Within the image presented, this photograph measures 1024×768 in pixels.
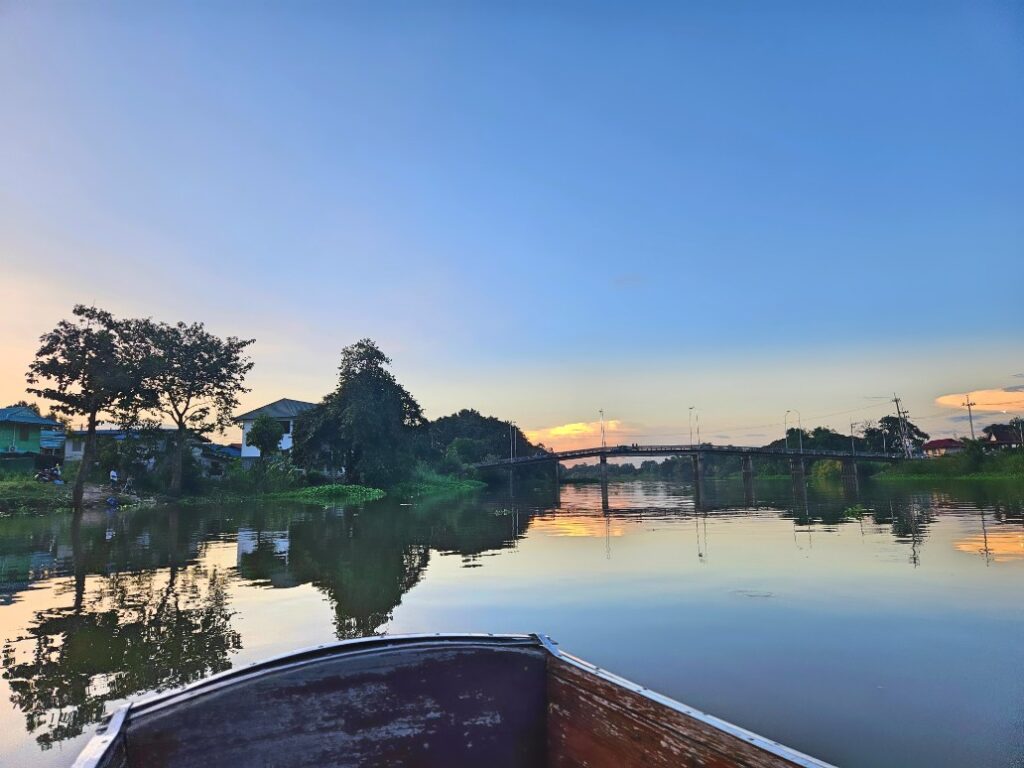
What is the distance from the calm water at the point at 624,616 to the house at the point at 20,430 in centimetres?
2683

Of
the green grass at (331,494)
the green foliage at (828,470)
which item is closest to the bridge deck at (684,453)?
the green foliage at (828,470)

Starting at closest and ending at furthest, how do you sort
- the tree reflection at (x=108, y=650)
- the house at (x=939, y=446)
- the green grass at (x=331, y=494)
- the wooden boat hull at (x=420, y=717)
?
the wooden boat hull at (x=420, y=717) < the tree reflection at (x=108, y=650) < the green grass at (x=331, y=494) < the house at (x=939, y=446)

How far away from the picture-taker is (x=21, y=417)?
3931 cm

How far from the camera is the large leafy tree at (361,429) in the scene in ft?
143

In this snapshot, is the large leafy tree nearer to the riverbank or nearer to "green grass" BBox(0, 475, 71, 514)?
"green grass" BBox(0, 475, 71, 514)

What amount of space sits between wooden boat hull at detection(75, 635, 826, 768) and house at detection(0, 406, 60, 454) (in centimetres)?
4731

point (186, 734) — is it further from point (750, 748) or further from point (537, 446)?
point (537, 446)

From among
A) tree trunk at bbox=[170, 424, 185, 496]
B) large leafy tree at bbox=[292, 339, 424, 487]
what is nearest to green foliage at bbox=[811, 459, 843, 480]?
large leafy tree at bbox=[292, 339, 424, 487]

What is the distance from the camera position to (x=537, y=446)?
392 ft

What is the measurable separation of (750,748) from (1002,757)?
11.6 feet

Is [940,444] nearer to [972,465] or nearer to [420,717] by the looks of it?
[972,465]

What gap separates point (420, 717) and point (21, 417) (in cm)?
4860

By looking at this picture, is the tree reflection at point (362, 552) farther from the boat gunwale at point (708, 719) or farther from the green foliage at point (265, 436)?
the green foliage at point (265, 436)

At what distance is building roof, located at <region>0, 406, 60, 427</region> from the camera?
38500 mm
